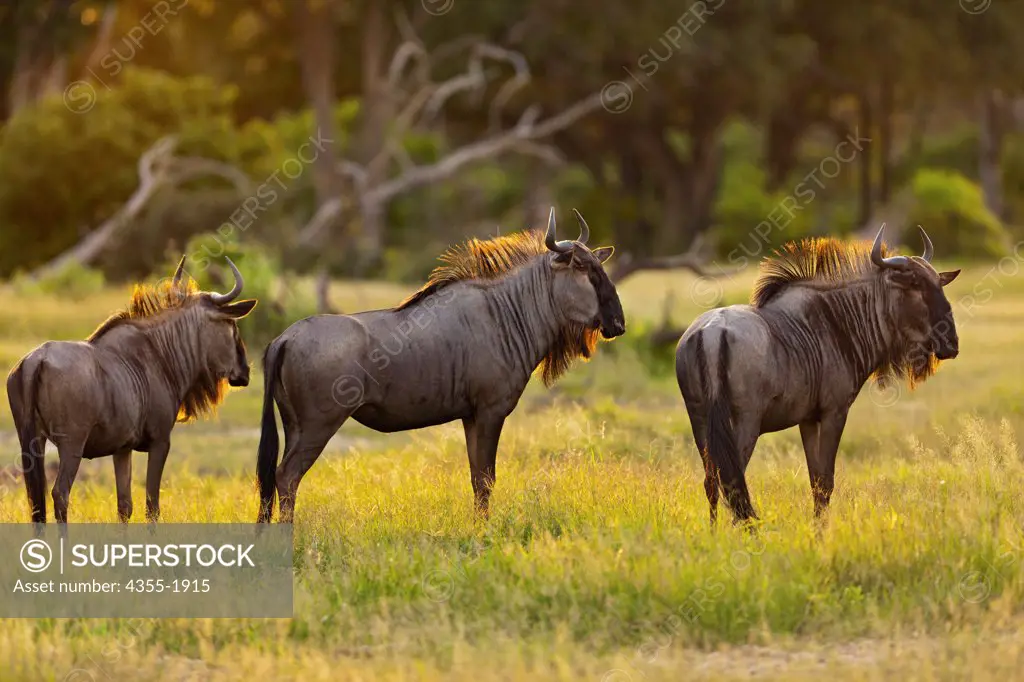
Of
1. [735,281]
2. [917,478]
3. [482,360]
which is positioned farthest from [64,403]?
[735,281]

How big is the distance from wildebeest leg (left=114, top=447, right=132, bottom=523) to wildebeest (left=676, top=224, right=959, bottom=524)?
3381 millimetres

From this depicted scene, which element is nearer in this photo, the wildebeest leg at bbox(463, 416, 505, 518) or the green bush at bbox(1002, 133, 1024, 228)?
the wildebeest leg at bbox(463, 416, 505, 518)

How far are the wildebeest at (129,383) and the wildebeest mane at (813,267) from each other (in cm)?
316

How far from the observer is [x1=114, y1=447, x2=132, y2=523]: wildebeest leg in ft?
30.1

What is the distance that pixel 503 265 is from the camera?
9.63m

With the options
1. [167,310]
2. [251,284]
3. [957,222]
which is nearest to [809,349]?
[167,310]

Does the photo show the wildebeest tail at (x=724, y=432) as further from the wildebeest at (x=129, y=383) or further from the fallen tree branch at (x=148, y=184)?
the fallen tree branch at (x=148, y=184)

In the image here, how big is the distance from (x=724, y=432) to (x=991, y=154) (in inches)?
1866

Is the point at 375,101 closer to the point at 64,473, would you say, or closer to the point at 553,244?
the point at 553,244

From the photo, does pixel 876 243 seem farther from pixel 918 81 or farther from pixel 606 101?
pixel 918 81

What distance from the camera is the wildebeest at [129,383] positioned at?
8609mm

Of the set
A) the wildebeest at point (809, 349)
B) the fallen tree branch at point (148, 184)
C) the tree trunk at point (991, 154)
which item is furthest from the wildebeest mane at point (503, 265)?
the tree trunk at point (991, 154)

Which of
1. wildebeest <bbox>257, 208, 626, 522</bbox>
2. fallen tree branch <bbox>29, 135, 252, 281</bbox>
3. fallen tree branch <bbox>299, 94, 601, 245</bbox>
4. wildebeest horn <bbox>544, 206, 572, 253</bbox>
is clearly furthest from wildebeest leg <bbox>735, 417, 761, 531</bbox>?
fallen tree branch <bbox>299, 94, 601, 245</bbox>

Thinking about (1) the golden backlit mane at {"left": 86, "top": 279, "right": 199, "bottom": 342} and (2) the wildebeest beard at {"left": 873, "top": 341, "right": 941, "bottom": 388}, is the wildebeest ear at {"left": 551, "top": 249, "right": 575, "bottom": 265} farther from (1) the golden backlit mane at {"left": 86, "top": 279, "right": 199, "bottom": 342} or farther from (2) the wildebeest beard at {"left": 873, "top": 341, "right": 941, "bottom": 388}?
(1) the golden backlit mane at {"left": 86, "top": 279, "right": 199, "bottom": 342}
